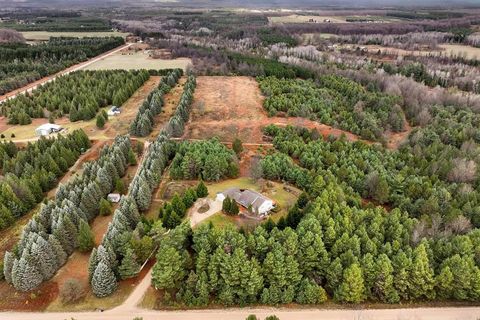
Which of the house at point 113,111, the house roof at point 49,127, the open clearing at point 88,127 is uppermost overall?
the house at point 113,111

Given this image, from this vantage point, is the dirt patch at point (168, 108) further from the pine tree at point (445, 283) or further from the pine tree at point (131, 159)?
the pine tree at point (445, 283)

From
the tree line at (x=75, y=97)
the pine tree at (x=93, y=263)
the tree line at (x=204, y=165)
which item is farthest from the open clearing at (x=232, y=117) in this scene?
the pine tree at (x=93, y=263)

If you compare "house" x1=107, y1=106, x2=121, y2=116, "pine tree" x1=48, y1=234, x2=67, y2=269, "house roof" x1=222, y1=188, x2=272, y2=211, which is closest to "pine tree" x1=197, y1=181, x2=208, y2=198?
"house roof" x1=222, y1=188, x2=272, y2=211

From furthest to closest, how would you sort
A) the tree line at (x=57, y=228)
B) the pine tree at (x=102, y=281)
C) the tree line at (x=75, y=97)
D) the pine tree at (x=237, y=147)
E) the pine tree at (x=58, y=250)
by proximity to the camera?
the tree line at (x=75, y=97)
the pine tree at (x=237, y=147)
the pine tree at (x=58, y=250)
the tree line at (x=57, y=228)
the pine tree at (x=102, y=281)

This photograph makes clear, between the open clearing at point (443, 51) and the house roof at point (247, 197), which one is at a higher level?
the open clearing at point (443, 51)

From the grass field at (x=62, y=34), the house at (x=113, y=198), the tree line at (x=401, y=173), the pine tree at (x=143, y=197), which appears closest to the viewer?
the tree line at (x=401, y=173)
